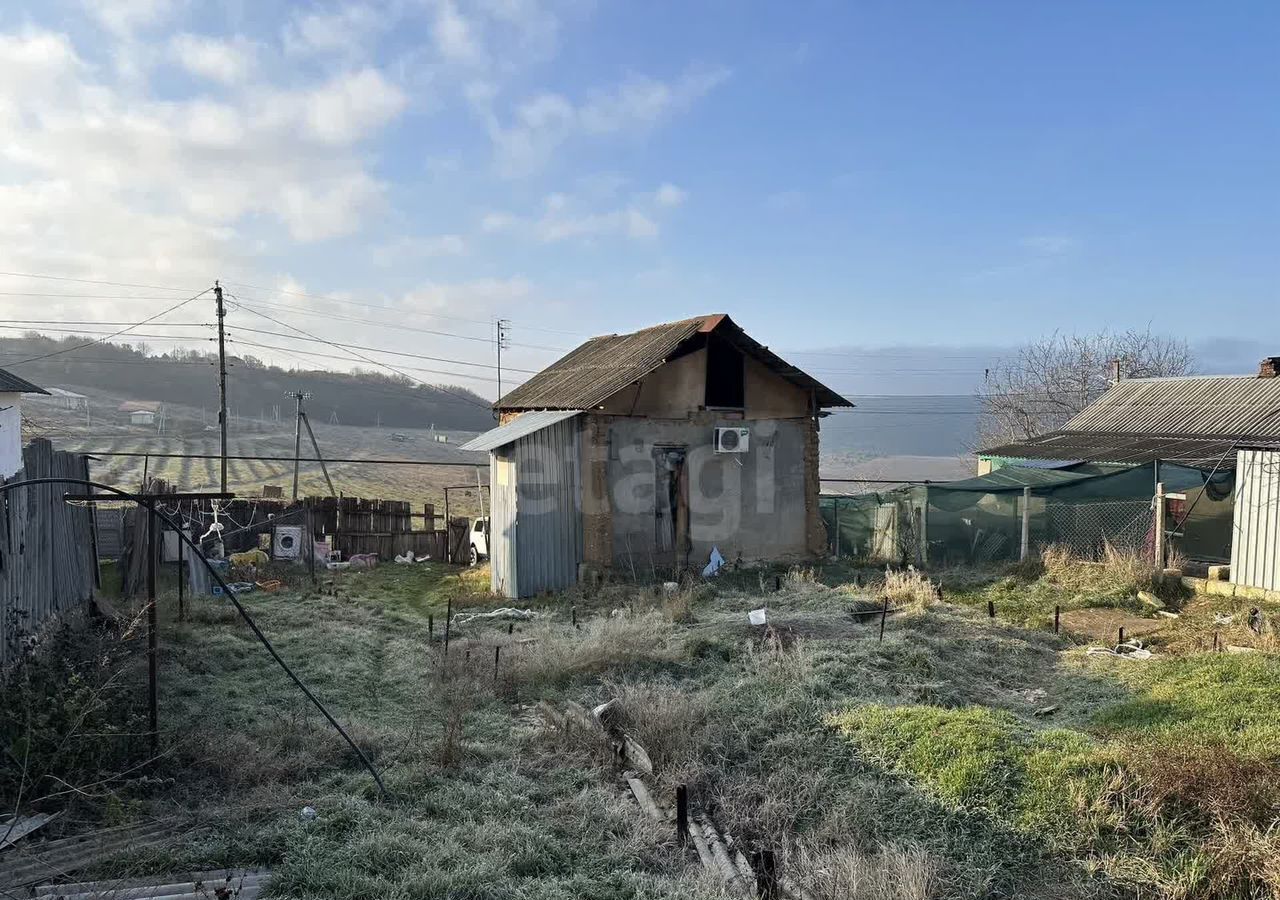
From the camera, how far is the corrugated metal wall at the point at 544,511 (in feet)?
47.3

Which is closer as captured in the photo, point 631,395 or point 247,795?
point 247,795

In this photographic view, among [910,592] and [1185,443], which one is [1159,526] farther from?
[910,592]

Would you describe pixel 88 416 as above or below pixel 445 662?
above

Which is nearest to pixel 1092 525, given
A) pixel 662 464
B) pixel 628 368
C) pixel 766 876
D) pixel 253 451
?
pixel 662 464

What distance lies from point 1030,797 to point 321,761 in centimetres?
511

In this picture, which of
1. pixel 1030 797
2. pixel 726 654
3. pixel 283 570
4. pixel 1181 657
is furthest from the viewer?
pixel 283 570

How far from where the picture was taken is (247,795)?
5.56 m

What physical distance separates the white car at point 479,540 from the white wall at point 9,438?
1112 centimetres

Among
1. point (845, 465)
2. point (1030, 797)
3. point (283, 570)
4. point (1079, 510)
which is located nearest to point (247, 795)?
point (1030, 797)

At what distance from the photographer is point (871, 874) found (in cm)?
454

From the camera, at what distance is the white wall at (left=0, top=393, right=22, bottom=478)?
7.93m

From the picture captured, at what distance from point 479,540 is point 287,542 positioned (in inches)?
169

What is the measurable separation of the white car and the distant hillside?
1957 inches

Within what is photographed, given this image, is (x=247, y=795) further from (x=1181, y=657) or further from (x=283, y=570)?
(x=283, y=570)
